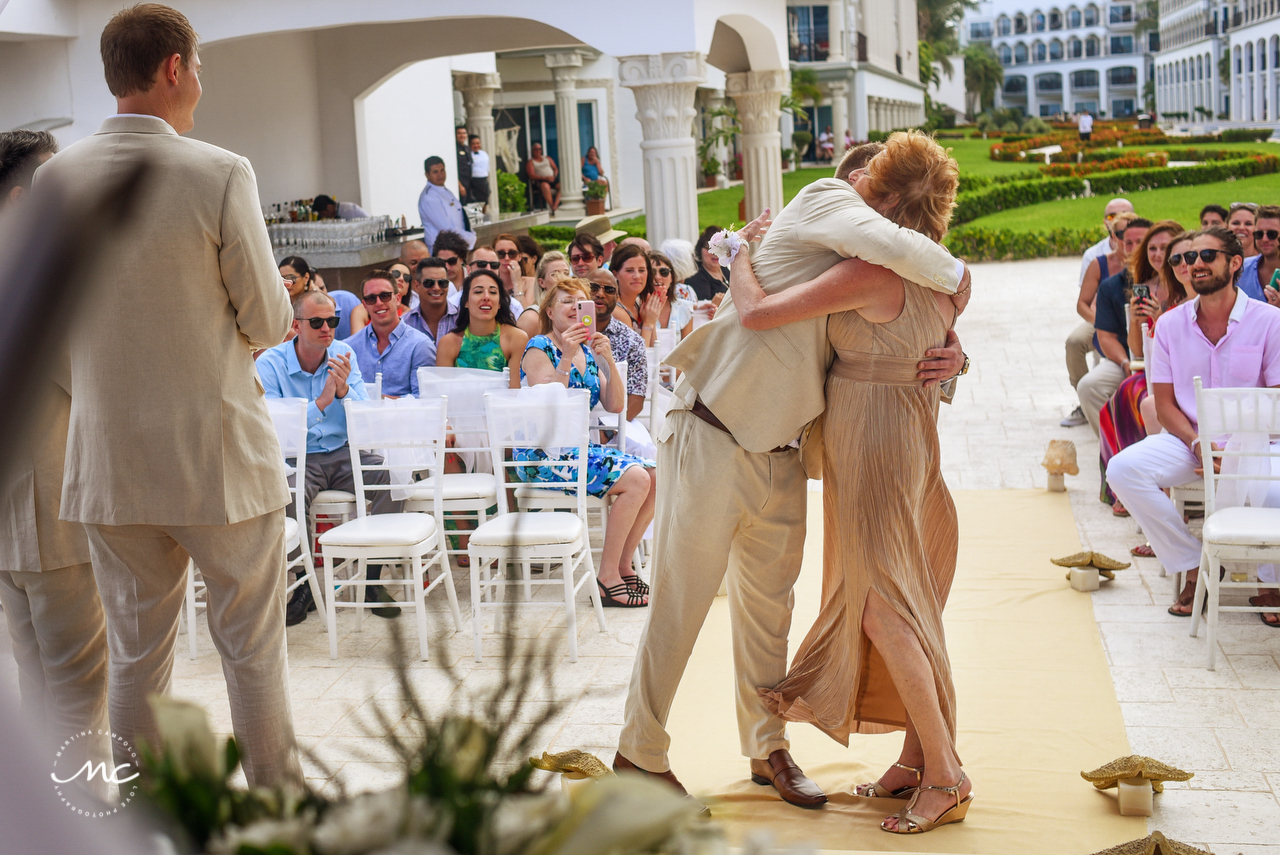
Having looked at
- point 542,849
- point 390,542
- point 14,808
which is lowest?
point 390,542

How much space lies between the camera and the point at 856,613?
3.37 metres

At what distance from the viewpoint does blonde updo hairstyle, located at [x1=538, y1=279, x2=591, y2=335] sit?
19.2 feet

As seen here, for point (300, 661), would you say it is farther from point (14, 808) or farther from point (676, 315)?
point (14, 808)

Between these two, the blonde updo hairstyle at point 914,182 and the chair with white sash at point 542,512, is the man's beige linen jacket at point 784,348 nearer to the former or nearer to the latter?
the blonde updo hairstyle at point 914,182

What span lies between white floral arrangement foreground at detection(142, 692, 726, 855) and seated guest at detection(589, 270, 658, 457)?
525cm

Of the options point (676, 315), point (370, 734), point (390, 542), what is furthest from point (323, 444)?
point (370, 734)

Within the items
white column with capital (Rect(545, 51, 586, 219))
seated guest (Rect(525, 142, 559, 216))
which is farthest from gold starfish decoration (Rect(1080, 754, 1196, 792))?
white column with capital (Rect(545, 51, 586, 219))

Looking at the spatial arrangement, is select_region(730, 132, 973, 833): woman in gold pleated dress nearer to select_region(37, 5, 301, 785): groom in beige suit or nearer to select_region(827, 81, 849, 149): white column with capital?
select_region(37, 5, 301, 785): groom in beige suit

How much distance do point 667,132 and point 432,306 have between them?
4608 mm

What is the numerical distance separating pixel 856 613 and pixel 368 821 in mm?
2719

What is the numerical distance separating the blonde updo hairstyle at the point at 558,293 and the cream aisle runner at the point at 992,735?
1633 mm

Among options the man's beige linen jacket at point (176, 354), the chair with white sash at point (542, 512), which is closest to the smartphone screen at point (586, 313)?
the chair with white sash at point (542, 512)

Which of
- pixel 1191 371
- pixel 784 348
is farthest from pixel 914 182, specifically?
pixel 1191 371

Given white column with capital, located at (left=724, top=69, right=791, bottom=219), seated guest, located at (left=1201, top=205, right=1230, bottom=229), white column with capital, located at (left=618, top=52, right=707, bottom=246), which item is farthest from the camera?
white column with capital, located at (left=724, top=69, right=791, bottom=219)
